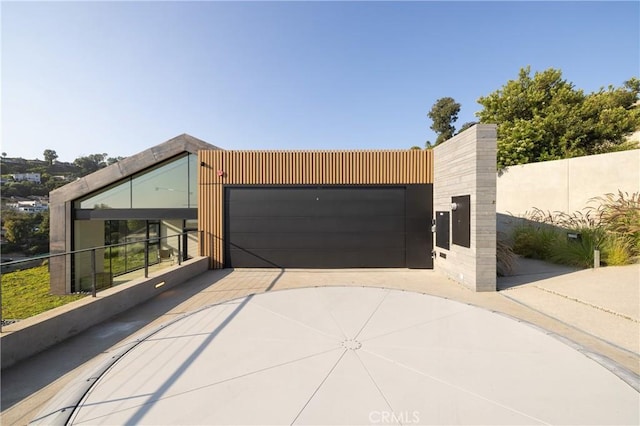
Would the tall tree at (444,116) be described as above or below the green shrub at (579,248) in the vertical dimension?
above

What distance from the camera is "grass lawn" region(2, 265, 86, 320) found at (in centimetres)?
452

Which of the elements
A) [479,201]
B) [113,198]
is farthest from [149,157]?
[479,201]

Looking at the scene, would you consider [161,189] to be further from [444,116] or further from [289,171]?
[444,116]

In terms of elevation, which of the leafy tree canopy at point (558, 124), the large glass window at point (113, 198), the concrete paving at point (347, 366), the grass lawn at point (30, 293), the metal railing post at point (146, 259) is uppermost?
the leafy tree canopy at point (558, 124)

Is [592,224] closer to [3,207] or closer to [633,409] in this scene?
[633,409]

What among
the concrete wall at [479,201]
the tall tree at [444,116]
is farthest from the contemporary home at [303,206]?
A: the tall tree at [444,116]

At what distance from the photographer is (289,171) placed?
7.07 metres

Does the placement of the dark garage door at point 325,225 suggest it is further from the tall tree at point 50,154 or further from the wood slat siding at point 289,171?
the tall tree at point 50,154

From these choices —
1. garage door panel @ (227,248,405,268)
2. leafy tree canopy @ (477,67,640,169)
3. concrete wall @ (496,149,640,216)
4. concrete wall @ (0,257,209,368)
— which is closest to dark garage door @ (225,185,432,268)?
garage door panel @ (227,248,405,268)

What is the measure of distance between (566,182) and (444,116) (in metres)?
23.7

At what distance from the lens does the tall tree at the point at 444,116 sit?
2871 cm

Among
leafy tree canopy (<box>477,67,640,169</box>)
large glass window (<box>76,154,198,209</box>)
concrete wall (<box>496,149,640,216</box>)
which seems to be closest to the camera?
concrete wall (<box>496,149,640,216</box>)

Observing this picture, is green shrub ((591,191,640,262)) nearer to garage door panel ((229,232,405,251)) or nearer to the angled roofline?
garage door panel ((229,232,405,251))

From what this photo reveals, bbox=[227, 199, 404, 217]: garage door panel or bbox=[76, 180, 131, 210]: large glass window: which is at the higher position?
bbox=[76, 180, 131, 210]: large glass window
